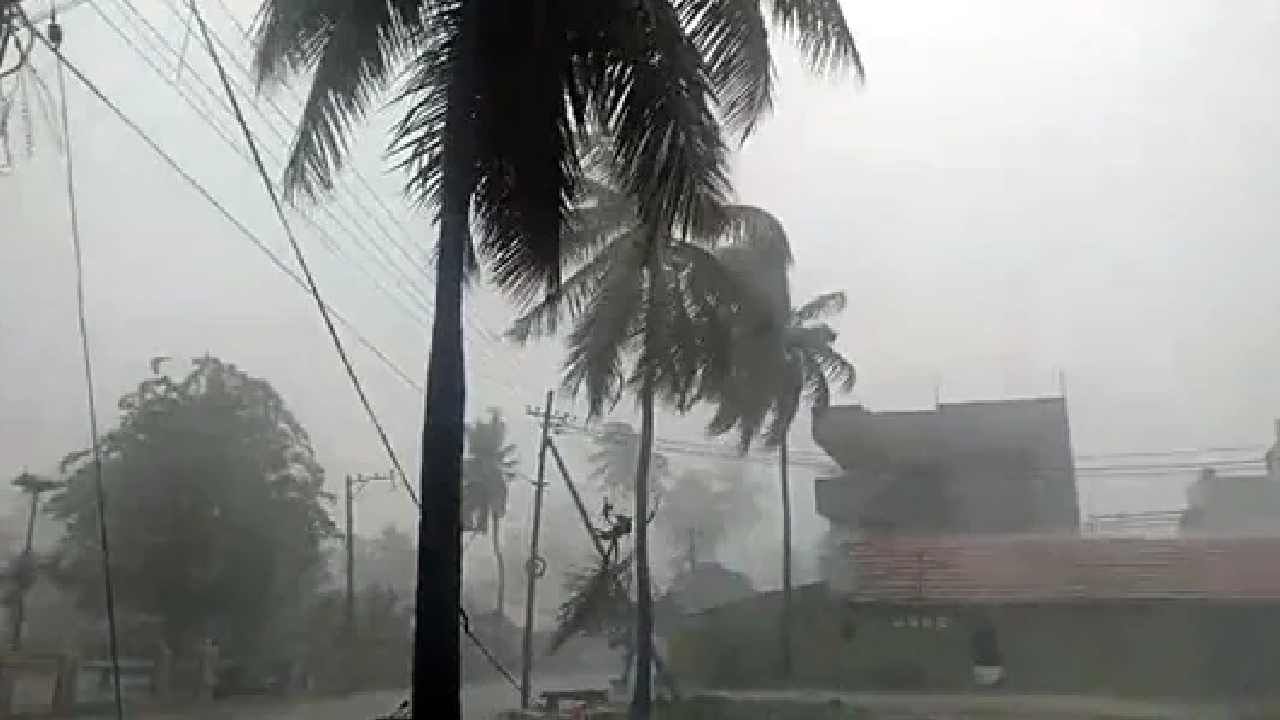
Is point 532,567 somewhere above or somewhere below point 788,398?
below

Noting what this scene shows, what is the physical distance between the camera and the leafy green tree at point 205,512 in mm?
13555

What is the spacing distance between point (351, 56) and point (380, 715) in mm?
8528

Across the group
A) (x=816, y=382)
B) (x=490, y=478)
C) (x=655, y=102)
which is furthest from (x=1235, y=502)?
(x=655, y=102)

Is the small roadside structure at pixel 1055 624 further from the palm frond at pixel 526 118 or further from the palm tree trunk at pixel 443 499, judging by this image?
the palm frond at pixel 526 118

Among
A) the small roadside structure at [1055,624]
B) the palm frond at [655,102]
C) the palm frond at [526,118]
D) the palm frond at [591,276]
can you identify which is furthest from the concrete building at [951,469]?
the palm frond at [526,118]

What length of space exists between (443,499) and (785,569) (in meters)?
13.1

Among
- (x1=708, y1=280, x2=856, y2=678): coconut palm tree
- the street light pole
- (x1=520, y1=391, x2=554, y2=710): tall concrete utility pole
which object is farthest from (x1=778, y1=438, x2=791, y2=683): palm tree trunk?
the street light pole

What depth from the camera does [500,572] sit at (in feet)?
61.7

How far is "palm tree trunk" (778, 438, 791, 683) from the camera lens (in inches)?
659

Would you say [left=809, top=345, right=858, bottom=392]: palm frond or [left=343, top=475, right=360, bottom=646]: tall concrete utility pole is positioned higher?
[left=809, top=345, right=858, bottom=392]: palm frond

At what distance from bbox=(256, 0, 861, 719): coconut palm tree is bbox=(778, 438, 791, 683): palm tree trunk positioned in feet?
35.8

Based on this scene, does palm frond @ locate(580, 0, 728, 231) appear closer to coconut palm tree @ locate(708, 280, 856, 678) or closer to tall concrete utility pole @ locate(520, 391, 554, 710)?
coconut palm tree @ locate(708, 280, 856, 678)

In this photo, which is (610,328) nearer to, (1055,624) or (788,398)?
(788,398)

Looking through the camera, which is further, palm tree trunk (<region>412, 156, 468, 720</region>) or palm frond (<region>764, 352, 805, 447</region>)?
palm frond (<region>764, 352, 805, 447</region>)
